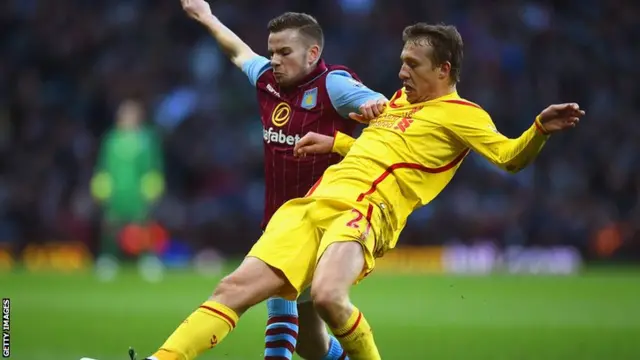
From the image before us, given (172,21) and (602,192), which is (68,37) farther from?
(602,192)

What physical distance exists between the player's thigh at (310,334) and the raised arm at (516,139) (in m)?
1.43

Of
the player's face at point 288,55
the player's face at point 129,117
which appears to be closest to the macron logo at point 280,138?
the player's face at point 288,55

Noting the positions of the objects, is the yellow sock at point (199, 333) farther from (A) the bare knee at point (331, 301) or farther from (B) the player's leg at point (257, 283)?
(A) the bare knee at point (331, 301)

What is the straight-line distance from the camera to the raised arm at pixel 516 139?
5.21 m

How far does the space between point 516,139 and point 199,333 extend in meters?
1.70

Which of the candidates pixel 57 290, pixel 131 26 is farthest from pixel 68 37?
pixel 57 290

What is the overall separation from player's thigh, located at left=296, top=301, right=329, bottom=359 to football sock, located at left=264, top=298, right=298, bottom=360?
0.14 m

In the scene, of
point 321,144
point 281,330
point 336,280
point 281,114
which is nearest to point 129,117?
point 281,114

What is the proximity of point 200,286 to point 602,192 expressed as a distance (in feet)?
20.0

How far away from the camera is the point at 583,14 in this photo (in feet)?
60.7

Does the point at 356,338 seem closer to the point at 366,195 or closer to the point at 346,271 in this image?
the point at 346,271

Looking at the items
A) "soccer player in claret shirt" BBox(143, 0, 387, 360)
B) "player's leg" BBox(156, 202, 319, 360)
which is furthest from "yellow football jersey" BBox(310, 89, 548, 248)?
"soccer player in claret shirt" BBox(143, 0, 387, 360)

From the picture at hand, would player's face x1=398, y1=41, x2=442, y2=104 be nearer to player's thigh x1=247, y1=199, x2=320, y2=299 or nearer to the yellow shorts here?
the yellow shorts

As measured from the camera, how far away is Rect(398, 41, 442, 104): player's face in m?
5.68
